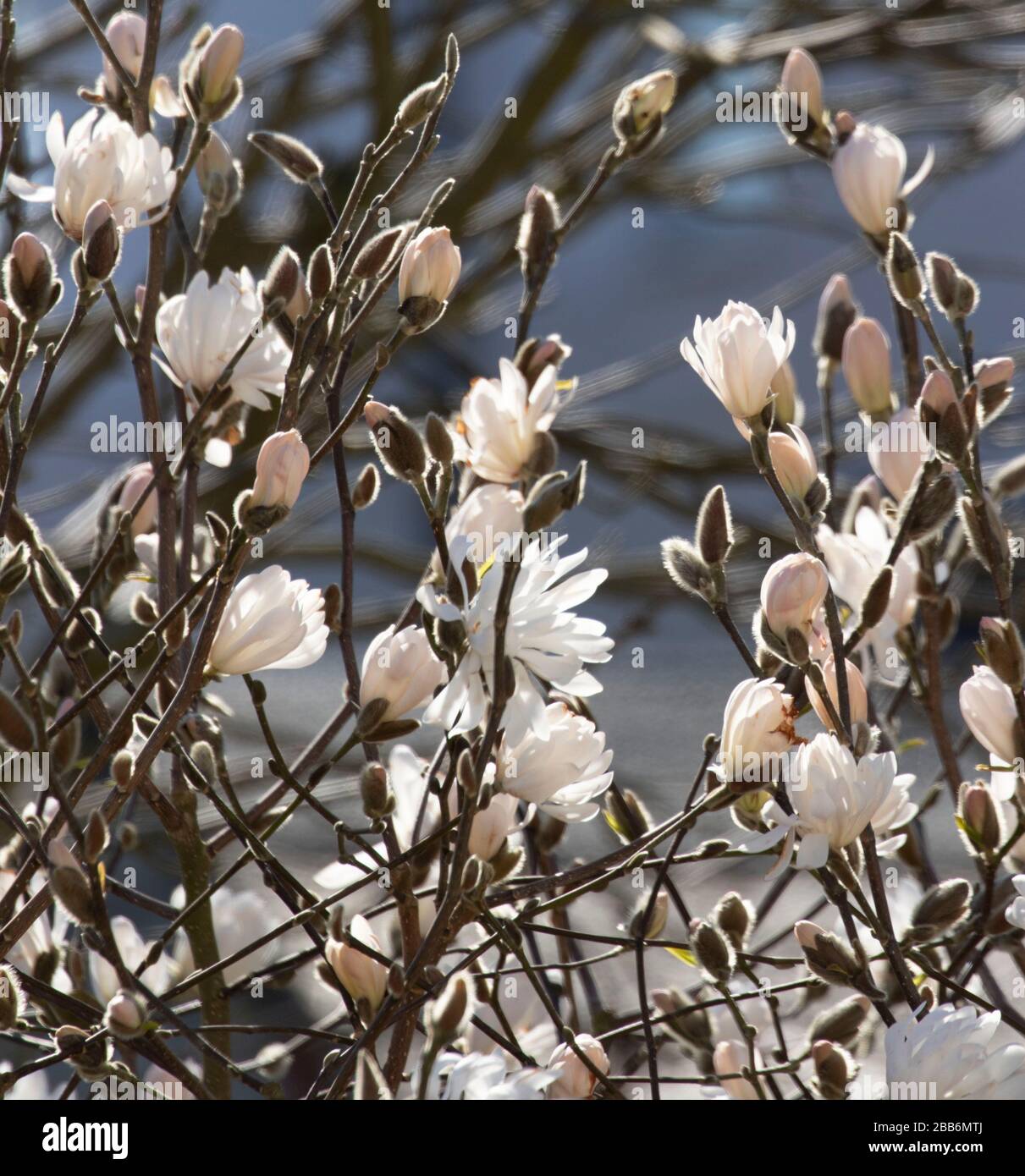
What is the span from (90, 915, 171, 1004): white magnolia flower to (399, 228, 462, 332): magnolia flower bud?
0.59ft

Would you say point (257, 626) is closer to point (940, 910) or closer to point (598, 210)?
point (940, 910)

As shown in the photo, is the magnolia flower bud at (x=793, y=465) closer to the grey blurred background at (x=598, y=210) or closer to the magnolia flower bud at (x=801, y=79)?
the magnolia flower bud at (x=801, y=79)

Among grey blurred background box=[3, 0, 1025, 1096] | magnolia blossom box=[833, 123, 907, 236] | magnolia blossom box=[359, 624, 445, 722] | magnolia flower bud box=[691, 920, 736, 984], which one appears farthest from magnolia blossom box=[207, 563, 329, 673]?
grey blurred background box=[3, 0, 1025, 1096]

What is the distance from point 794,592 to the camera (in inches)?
10.8

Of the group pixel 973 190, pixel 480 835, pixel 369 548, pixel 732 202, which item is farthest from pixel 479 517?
pixel 973 190

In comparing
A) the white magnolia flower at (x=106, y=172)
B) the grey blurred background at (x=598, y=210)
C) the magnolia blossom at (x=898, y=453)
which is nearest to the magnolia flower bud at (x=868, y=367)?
the magnolia blossom at (x=898, y=453)

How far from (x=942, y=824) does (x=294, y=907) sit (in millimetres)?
843

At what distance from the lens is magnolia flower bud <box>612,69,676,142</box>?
1.24 ft

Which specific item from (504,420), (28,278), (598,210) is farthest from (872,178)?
(598,210)

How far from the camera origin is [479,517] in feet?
1.05

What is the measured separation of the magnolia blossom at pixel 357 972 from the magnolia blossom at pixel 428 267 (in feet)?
0.52

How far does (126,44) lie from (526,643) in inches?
9.9

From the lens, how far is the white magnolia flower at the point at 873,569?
36cm

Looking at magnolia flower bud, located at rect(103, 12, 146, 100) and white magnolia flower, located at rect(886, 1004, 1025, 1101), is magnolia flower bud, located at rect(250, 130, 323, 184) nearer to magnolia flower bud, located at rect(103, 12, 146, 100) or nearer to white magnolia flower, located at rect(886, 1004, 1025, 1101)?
magnolia flower bud, located at rect(103, 12, 146, 100)
